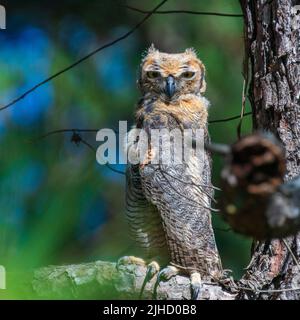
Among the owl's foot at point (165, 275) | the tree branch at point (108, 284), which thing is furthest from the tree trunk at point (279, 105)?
the owl's foot at point (165, 275)

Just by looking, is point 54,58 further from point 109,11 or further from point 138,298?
point 138,298

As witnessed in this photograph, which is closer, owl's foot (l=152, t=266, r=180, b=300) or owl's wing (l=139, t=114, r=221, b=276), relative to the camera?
owl's foot (l=152, t=266, r=180, b=300)

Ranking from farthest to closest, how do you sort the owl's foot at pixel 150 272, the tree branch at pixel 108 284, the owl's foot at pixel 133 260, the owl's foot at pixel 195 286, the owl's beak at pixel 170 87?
the owl's beak at pixel 170 87 → the owl's foot at pixel 133 260 → the owl's foot at pixel 150 272 → the owl's foot at pixel 195 286 → the tree branch at pixel 108 284

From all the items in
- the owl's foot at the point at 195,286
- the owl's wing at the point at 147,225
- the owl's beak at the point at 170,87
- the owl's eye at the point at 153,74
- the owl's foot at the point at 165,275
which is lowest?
the owl's foot at the point at 195,286

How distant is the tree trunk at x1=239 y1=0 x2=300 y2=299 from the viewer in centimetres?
198

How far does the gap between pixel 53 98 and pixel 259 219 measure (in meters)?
2.85

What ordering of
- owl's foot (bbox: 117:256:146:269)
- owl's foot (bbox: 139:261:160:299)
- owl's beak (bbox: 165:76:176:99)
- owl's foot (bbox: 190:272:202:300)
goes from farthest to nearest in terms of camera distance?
owl's beak (bbox: 165:76:176:99) < owl's foot (bbox: 117:256:146:269) < owl's foot (bbox: 139:261:160:299) < owl's foot (bbox: 190:272:202:300)

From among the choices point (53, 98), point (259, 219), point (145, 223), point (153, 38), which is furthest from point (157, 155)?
point (153, 38)

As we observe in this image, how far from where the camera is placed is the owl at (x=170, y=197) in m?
2.57

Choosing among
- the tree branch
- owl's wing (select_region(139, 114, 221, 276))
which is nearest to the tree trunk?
the tree branch

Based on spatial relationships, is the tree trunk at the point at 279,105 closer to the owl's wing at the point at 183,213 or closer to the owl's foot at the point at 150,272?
the owl's foot at the point at 150,272

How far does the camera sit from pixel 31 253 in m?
0.78

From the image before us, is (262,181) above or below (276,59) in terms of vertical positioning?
below

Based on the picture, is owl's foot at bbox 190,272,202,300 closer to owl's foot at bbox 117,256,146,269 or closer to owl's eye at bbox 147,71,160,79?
owl's foot at bbox 117,256,146,269
